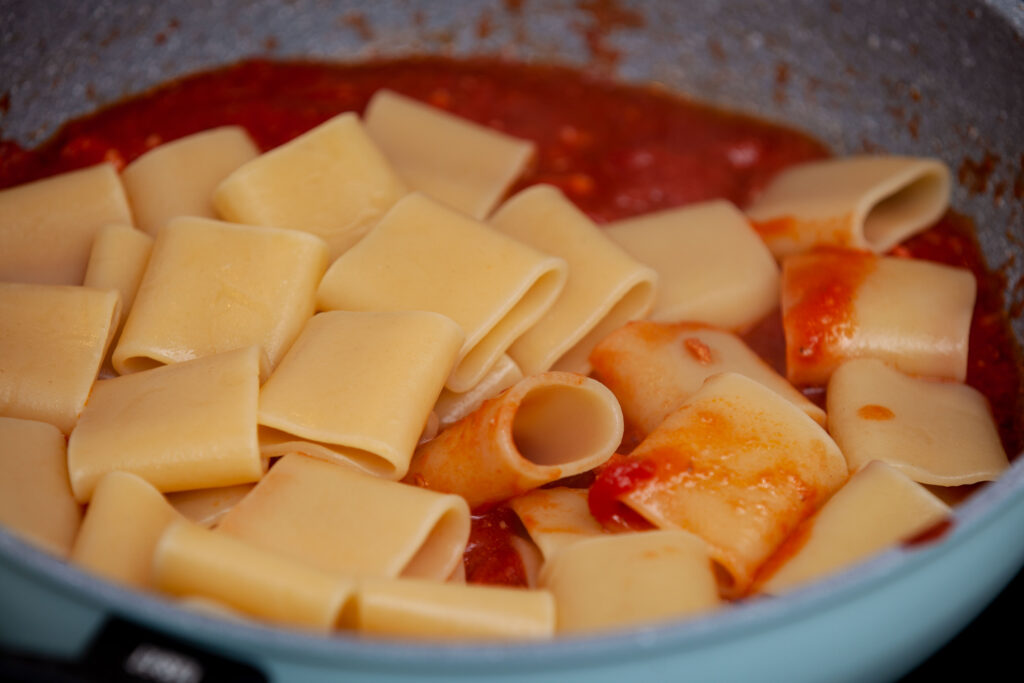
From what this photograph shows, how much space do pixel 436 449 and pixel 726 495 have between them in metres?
0.62

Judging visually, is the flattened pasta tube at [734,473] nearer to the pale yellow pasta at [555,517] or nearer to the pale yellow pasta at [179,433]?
the pale yellow pasta at [555,517]

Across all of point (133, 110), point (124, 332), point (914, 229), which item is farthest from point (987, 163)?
point (133, 110)

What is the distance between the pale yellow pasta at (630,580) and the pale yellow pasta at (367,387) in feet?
1.36

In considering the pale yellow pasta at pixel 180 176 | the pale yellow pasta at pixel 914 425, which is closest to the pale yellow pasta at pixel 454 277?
the pale yellow pasta at pixel 180 176

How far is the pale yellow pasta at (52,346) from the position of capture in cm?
219

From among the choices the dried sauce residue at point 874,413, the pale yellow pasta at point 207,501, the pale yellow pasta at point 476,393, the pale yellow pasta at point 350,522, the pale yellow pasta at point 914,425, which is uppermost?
the pale yellow pasta at point 350,522

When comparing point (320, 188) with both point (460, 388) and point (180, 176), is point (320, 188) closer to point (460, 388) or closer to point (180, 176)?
point (180, 176)

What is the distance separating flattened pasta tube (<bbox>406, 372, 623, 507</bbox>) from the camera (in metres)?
2.08

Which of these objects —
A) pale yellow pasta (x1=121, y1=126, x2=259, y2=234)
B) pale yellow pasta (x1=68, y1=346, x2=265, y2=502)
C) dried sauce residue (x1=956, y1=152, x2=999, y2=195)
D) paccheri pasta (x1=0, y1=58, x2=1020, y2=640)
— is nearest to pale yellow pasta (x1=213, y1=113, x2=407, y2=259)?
paccheri pasta (x1=0, y1=58, x2=1020, y2=640)

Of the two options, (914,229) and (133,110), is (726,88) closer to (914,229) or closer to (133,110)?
(914,229)

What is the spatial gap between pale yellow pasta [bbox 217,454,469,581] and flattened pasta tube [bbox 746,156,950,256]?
4.46ft

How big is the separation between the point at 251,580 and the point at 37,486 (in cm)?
62

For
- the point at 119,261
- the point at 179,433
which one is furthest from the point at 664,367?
the point at 119,261

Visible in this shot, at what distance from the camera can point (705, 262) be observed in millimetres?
2723
